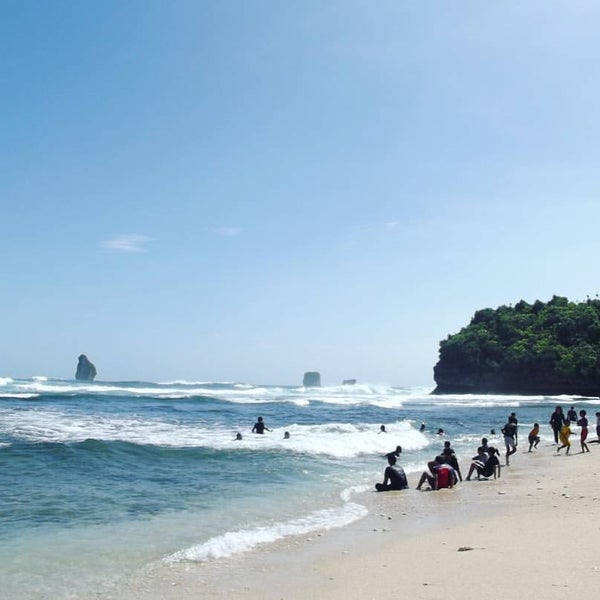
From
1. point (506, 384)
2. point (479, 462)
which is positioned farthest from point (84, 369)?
point (479, 462)

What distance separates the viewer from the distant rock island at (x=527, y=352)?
8475cm

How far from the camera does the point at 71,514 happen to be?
11.6 meters

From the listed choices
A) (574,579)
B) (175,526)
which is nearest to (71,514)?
(175,526)

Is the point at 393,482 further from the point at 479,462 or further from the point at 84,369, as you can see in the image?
the point at 84,369

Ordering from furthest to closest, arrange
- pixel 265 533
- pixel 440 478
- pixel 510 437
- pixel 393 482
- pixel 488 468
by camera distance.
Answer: pixel 510 437 < pixel 488 468 < pixel 440 478 < pixel 393 482 < pixel 265 533

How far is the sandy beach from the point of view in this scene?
258 inches

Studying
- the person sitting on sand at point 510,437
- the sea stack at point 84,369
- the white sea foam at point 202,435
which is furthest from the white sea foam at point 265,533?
the sea stack at point 84,369

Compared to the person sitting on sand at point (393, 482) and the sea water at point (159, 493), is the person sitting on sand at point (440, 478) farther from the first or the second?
the sea water at point (159, 493)

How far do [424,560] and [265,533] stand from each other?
3157 millimetres

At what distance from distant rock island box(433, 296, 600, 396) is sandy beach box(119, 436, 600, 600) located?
79.2 meters

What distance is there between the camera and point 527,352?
9106cm

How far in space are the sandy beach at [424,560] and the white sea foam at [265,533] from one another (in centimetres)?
28

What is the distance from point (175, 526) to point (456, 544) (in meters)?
4.93

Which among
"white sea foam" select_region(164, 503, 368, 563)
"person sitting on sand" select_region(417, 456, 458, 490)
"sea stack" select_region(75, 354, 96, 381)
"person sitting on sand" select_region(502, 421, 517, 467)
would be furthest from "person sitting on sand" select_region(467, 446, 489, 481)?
"sea stack" select_region(75, 354, 96, 381)
